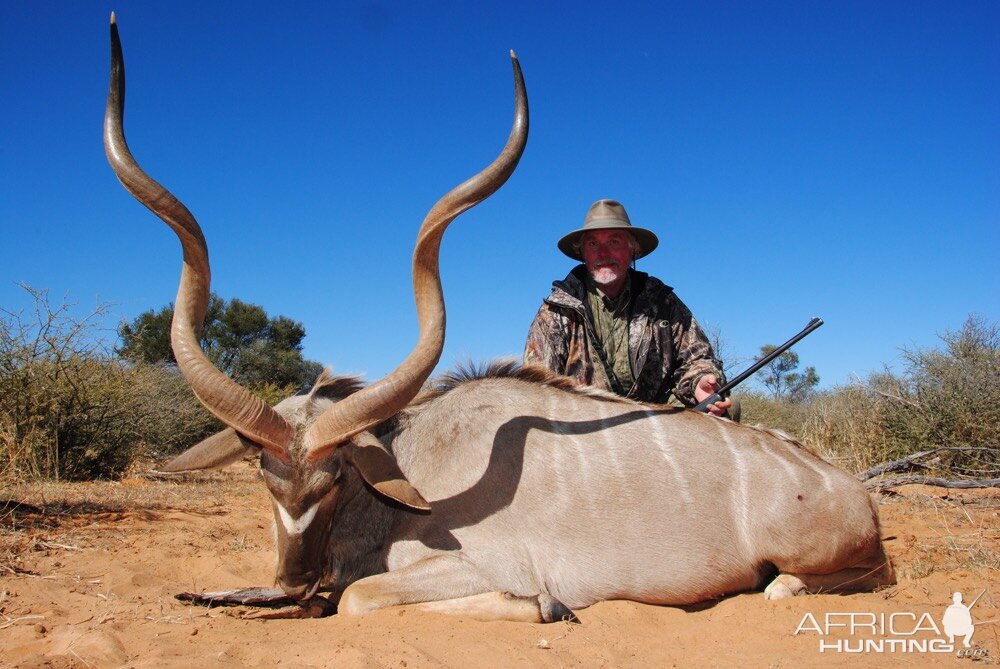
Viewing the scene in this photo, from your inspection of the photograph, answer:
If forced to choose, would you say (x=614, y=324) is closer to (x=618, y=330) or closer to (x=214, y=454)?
(x=618, y=330)

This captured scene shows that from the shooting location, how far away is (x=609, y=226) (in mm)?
5258

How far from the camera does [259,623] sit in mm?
2945

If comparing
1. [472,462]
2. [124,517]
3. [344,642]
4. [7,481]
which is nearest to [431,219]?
[472,462]

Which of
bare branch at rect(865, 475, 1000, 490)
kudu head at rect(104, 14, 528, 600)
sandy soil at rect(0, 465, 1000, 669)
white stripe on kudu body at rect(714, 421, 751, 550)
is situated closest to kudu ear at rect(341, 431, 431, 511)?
kudu head at rect(104, 14, 528, 600)

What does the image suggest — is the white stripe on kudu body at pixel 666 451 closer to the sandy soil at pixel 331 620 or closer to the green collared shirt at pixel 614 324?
the sandy soil at pixel 331 620

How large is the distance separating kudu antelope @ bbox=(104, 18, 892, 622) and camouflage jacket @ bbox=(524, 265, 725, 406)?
3.87ft

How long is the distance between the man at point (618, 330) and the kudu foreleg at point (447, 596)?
218cm

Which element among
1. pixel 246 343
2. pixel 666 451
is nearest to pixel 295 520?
pixel 666 451

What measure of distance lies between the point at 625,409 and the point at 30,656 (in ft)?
8.74

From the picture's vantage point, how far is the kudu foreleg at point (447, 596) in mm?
2998

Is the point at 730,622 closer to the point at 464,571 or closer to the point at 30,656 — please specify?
the point at 464,571

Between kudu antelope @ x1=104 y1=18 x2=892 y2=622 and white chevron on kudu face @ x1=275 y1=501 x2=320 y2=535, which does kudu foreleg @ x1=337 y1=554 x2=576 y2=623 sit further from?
white chevron on kudu face @ x1=275 y1=501 x2=320 y2=535

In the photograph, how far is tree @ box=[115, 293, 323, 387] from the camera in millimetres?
16219

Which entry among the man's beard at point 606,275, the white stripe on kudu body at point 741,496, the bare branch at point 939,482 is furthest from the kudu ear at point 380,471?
the bare branch at point 939,482
